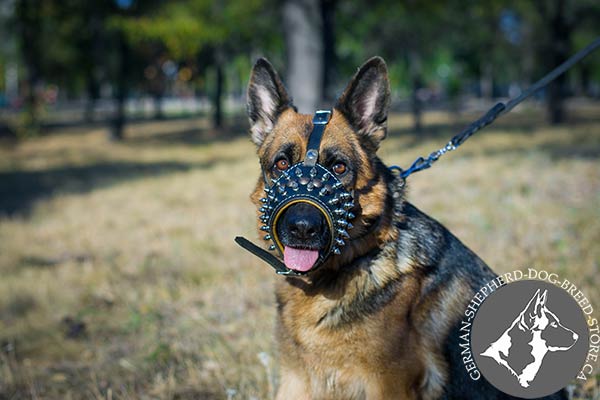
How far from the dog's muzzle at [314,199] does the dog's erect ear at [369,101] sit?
1.50 ft

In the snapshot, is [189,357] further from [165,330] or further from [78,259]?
[78,259]

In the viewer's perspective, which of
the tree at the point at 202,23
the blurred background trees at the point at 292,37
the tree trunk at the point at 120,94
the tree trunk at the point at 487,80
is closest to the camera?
the blurred background trees at the point at 292,37

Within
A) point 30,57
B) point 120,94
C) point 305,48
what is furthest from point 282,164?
point 120,94

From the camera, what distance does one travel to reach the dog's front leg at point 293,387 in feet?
9.14

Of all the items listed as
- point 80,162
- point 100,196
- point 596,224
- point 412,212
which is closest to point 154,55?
point 80,162

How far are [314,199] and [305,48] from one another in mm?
9674

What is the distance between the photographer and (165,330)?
489 centimetres

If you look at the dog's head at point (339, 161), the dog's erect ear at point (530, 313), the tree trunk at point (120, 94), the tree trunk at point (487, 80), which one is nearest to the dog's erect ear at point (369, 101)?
the dog's head at point (339, 161)

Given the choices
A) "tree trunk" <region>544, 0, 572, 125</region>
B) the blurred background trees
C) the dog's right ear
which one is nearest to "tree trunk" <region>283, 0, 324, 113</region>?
the blurred background trees

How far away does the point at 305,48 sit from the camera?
11500mm

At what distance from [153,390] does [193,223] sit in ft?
17.2

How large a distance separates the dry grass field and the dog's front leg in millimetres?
555

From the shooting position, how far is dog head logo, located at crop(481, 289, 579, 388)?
8.29ft

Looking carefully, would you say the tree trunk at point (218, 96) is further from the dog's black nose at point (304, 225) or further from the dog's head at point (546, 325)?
the dog's head at point (546, 325)
